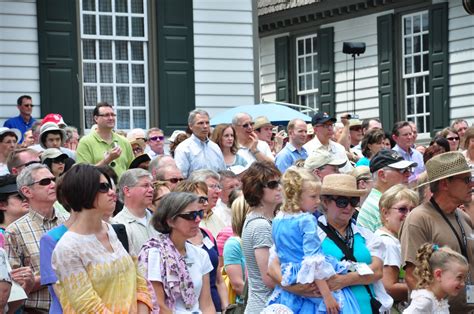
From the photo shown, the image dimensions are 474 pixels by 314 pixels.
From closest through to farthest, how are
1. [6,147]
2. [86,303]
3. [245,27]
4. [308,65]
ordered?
[86,303], [6,147], [245,27], [308,65]

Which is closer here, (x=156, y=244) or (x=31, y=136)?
(x=156, y=244)

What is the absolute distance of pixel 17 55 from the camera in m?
17.7

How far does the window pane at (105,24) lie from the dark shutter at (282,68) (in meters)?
12.4

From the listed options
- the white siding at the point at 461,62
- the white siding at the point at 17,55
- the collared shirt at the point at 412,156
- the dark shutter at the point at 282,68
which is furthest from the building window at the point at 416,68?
the collared shirt at the point at 412,156

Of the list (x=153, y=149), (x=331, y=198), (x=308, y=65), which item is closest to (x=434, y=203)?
(x=331, y=198)

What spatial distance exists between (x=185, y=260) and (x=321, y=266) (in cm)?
96

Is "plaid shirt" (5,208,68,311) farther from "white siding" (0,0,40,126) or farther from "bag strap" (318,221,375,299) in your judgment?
"white siding" (0,0,40,126)

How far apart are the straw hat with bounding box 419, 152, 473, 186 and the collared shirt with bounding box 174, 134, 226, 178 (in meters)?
5.24

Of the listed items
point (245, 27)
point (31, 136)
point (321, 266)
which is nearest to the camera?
point (321, 266)

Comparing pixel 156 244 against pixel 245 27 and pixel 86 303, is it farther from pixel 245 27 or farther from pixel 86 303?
pixel 245 27

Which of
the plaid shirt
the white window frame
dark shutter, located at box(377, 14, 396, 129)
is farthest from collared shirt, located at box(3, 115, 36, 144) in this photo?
dark shutter, located at box(377, 14, 396, 129)

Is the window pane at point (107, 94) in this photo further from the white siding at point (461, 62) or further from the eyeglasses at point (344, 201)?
the eyeglasses at point (344, 201)

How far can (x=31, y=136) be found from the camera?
581 inches

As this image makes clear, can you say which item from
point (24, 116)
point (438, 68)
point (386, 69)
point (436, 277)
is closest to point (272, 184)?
point (436, 277)
